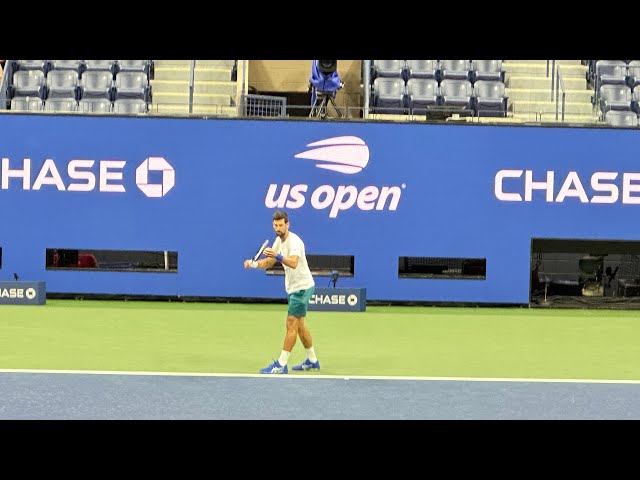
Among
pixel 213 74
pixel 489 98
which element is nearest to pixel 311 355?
pixel 489 98

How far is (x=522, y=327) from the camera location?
1823cm

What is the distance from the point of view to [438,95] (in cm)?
2531

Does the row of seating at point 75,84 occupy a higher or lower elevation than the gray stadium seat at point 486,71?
lower

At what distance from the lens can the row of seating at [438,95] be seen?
2484 centimetres

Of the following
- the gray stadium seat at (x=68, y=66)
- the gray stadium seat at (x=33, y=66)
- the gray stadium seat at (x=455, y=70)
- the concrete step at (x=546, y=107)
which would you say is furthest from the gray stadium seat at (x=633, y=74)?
the gray stadium seat at (x=33, y=66)

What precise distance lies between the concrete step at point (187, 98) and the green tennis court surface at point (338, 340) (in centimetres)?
603

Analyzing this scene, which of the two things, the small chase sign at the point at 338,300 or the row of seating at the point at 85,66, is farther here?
the row of seating at the point at 85,66

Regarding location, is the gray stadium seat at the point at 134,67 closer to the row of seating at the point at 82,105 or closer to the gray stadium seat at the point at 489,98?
the row of seating at the point at 82,105

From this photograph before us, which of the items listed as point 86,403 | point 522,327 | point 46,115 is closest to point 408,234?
point 522,327

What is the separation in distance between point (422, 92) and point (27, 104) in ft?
30.9

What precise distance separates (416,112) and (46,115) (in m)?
8.75

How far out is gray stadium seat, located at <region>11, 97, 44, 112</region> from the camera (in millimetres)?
24672

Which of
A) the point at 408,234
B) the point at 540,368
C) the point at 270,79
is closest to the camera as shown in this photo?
the point at 540,368
